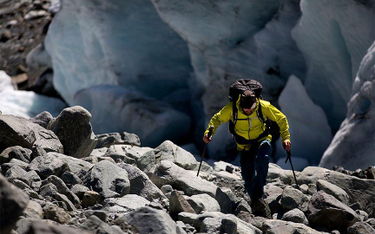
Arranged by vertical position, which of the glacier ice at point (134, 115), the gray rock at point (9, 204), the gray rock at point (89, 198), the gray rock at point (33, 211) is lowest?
the glacier ice at point (134, 115)

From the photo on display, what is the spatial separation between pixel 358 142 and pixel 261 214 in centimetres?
372

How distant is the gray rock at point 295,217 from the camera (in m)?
5.42

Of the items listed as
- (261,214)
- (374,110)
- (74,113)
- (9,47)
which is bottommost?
(9,47)

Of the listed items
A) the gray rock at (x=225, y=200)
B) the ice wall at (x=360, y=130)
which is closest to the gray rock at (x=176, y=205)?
the gray rock at (x=225, y=200)

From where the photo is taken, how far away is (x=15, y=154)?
5.34 meters

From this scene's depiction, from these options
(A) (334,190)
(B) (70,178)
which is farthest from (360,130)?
(B) (70,178)

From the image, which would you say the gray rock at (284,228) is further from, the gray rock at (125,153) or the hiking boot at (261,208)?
the gray rock at (125,153)

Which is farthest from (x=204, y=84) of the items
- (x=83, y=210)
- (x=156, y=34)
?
(x=83, y=210)

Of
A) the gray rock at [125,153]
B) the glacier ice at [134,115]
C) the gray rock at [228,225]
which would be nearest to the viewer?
the gray rock at [228,225]

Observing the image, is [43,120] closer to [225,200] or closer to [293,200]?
[225,200]

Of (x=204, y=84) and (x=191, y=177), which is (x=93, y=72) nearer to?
(x=204, y=84)

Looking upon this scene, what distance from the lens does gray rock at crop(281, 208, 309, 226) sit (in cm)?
542

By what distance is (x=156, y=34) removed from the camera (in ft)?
46.7

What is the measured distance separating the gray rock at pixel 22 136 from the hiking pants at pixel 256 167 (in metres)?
1.99
